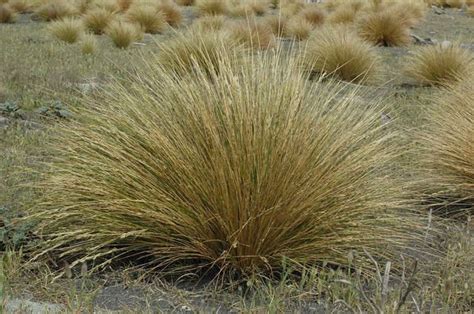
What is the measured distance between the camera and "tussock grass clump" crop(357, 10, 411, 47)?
12.5 meters

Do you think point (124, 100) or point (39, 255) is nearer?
point (39, 255)

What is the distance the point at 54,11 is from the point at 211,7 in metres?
4.10

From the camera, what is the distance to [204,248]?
2883mm

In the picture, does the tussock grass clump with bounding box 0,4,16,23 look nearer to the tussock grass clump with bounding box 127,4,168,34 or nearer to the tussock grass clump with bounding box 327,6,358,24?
the tussock grass clump with bounding box 127,4,168,34

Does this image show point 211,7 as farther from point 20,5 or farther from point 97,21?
point 20,5

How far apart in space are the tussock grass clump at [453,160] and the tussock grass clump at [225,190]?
2.74 feet

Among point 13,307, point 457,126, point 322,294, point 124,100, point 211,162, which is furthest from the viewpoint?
point 457,126

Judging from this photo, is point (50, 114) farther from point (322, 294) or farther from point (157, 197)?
point (322, 294)

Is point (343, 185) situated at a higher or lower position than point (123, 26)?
higher

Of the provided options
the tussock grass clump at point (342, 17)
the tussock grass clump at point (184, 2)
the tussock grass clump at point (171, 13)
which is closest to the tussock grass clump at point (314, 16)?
the tussock grass clump at point (342, 17)

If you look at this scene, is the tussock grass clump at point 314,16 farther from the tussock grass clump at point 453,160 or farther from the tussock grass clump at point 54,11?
the tussock grass clump at point 453,160

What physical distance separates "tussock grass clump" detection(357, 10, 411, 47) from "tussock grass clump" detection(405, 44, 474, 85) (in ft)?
12.5

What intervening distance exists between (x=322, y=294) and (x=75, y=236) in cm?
109

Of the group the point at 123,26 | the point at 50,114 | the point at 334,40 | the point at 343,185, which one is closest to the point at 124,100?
the point at 343,185
